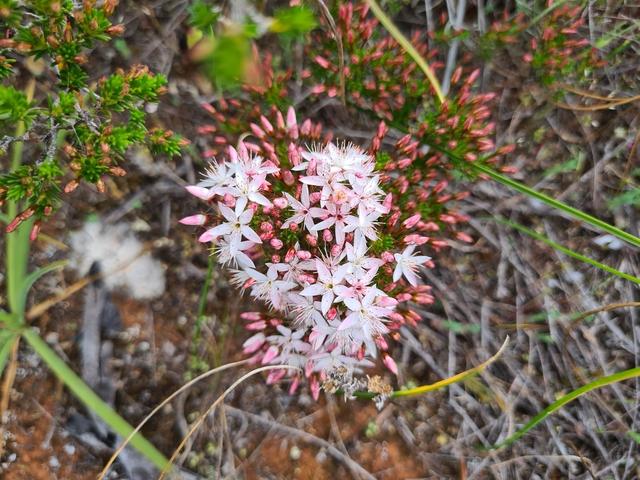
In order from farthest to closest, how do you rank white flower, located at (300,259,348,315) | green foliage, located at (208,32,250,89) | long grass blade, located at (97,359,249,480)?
1. long grass blade, located at (97,359,249,480)
2. white flower, located at (300,259,348,315)
3. green foliage, located at (208,32,250,89)

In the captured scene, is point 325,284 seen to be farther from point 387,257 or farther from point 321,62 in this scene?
point 321,62

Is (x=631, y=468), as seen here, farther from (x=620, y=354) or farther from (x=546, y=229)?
(x=546, y=229)

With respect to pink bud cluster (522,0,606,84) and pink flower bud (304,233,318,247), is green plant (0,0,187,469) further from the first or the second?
pink bud cluster (522,0,606,84)

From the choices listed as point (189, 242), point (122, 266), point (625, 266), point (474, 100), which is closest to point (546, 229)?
point (625, 266)

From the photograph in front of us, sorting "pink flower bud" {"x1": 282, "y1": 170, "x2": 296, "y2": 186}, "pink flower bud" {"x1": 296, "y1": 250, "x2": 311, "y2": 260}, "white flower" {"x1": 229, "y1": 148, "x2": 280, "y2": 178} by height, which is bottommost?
"pink flower bud" {"x1": 296, "y1": 250, "x2": 311, "y2": 260}

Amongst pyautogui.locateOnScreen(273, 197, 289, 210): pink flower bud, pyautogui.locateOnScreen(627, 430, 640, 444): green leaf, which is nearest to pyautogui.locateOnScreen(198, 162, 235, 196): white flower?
pyautogui.locateOnScreen(273, 197, 289, 210): pink flower bud

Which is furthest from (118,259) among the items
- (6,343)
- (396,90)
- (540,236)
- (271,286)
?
(540,236)

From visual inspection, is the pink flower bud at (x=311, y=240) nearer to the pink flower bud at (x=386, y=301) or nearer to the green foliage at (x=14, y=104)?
the pink flower bud at (x=386, y=301)
